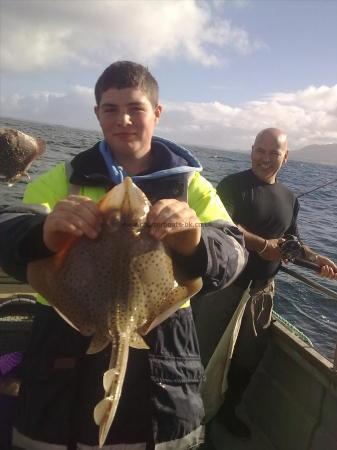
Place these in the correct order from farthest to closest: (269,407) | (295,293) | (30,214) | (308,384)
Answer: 1. (295,293)
2. (269,407)
3. (308,384)
4. (30,214)

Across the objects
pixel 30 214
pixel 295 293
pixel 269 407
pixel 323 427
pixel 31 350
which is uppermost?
pixel 30 214

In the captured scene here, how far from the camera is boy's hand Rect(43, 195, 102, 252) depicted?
81.0 inches

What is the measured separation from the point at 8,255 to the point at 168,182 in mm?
1082

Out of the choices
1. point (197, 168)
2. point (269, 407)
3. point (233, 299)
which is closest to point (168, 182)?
point (197, 168)

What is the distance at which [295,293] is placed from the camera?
47.1 feet

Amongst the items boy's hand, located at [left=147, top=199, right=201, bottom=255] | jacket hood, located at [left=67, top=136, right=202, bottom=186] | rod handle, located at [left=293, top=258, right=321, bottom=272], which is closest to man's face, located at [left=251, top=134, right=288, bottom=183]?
rod handle, located at [left=293, top=258, right=321, bottom=272]

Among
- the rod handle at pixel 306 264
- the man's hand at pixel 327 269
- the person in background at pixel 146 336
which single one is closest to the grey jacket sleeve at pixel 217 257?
the person in background at pixel 146 336

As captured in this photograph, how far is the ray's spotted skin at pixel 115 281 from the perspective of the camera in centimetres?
212

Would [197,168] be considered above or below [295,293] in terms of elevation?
above

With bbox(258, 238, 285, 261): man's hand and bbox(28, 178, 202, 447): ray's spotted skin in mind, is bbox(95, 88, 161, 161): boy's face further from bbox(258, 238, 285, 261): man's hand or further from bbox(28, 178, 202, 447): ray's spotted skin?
bbox(258, 238, 285, 261): man's hand

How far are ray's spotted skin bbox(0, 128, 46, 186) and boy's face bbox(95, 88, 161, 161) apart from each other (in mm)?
1929

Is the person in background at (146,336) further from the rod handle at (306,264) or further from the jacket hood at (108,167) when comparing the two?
the rod handle at (306,264)

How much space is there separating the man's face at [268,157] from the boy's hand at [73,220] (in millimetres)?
4328

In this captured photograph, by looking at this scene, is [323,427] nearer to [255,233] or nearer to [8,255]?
[255,233]
